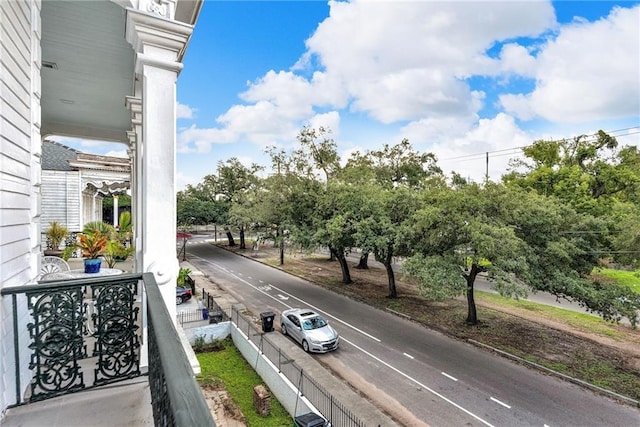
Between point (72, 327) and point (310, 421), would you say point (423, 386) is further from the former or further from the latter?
point (72, 327)

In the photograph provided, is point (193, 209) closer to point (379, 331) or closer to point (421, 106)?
point (421, 106)

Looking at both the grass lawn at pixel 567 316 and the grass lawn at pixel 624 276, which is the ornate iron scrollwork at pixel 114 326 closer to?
the grass lawn at pixel 567 316

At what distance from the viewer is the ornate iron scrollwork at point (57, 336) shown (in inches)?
96.4

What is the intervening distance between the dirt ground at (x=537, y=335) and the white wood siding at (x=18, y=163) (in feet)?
38.9

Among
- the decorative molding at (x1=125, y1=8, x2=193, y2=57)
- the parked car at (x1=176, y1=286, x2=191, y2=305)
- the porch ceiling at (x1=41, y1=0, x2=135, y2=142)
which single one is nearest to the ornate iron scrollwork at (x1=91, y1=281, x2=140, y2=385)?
the decorative molding at (x1=125, y1=8, x2=193, y2=57)

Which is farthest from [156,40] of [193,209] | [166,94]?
[193,209]

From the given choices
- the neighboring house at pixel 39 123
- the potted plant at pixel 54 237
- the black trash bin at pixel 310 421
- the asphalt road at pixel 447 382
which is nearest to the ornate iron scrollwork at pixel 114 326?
the neighboring house at pixel 39 123

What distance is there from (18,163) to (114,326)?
158 centimetres

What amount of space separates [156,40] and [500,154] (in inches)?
1130

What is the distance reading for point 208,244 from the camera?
123ft

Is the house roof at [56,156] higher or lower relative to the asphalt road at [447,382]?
higher

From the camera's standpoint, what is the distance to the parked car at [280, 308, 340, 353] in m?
10.5

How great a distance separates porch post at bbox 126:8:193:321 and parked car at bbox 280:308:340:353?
811 centimetres

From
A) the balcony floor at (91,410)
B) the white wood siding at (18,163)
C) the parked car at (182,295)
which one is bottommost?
the parked car at (182,295)
